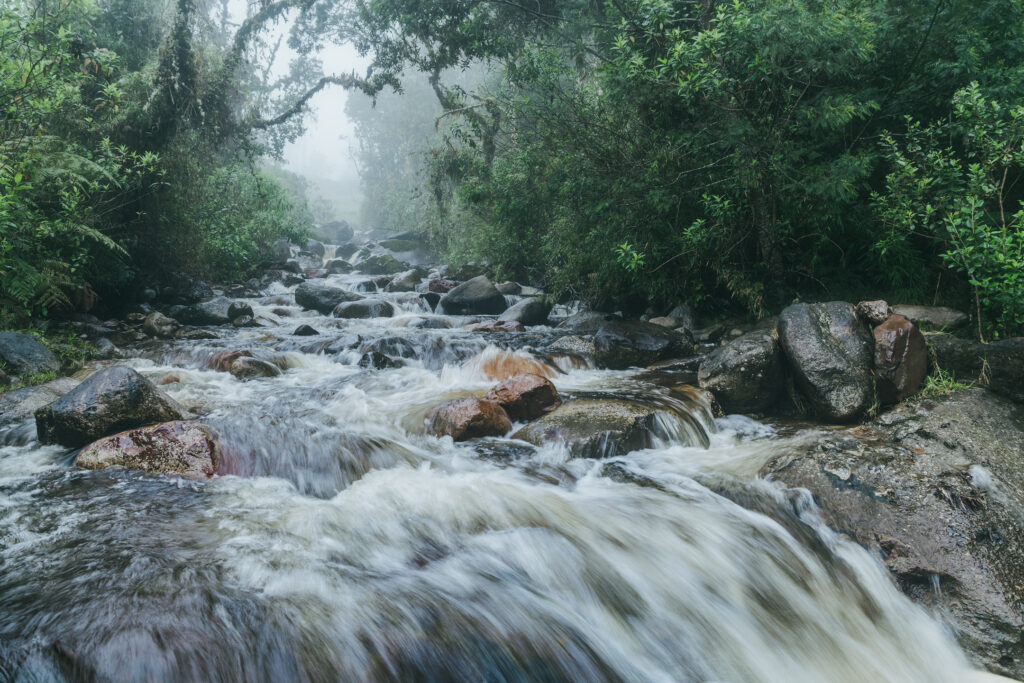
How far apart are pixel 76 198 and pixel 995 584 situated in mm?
11591

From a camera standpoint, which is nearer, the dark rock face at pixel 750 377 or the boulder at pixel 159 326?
the dark rock face at pixel 750 377

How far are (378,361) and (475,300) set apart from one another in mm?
6237

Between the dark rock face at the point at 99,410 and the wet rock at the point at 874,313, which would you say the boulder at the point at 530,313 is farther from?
the dark rock face at the point at 99,410

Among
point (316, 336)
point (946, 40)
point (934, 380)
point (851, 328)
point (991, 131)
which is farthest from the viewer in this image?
point (316, 336)

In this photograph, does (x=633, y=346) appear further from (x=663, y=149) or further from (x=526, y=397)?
(x=663, y=149)

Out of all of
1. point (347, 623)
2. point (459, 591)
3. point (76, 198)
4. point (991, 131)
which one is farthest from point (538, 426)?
point (76, 198)

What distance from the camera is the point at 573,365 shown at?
806cm

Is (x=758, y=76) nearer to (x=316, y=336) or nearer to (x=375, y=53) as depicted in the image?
(x=316, y=336)

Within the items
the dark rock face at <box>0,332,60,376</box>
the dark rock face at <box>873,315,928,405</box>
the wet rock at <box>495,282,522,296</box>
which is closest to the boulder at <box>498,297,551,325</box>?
the wet rock at <box>495,282,522,296</box>

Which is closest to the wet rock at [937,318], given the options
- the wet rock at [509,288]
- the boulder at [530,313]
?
the boulder at [530,313]

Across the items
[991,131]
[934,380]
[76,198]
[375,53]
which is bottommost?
[934,380]

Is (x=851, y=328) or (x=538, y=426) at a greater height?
(x=851, y=328)

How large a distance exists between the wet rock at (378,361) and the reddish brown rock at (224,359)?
176 cm

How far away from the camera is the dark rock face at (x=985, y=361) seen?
457 centimetres
